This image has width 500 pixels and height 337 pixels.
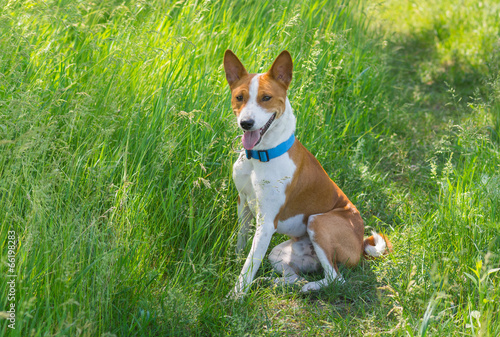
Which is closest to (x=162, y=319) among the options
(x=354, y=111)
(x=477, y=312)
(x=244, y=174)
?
(x=244, y=174)

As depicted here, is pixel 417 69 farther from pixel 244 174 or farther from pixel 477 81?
pixel 244 174

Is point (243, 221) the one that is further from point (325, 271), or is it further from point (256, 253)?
point (325, 271)

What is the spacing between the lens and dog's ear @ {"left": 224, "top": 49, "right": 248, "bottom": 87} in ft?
10.5

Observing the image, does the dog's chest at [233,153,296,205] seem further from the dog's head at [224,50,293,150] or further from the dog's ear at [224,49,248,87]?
the dog's ear at [224,49,248,87]

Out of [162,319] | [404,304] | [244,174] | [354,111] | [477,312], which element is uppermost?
[354,111]

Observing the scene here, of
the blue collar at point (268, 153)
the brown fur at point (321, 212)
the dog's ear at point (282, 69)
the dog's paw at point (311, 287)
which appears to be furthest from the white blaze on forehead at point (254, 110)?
the dog's paw at point (311, 287)

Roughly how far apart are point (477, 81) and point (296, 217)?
13.8 ft

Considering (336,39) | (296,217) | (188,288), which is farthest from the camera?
(336,39)

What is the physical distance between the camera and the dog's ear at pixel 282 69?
3.10 metres

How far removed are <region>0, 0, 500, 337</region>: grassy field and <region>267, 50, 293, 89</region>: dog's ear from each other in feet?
1.88

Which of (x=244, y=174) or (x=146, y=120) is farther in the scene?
(x=146, y=120)

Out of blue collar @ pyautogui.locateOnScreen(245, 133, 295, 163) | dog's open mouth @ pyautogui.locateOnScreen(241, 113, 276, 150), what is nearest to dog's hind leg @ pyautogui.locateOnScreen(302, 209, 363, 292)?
blue collar @ pyautogui.locateOnScreen(245, 133, 295, 163)

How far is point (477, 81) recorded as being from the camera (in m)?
6.28

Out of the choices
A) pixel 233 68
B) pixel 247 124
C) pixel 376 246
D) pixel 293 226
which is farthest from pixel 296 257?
pixel 233 68
